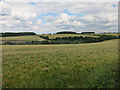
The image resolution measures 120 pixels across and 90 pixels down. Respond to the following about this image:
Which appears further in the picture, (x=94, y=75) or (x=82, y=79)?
(x=94, y=75)

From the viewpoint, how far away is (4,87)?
612 cm

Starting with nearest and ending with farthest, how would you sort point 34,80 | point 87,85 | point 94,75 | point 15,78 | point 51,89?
point 51,89 → point 87,85 → point 34,80 → point 15,78 → point 94,75

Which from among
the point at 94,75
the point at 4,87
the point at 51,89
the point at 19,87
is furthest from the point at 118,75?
the point at 4,87

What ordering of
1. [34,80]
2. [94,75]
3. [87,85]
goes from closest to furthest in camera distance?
1. [87,85]
2. [34,80]
3. [94,75]

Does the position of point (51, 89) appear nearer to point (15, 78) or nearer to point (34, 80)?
point (34, 80)

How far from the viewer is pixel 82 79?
6.75 meters

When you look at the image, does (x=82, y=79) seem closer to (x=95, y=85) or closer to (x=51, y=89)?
(x=95, y=85)

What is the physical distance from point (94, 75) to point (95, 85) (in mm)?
1228

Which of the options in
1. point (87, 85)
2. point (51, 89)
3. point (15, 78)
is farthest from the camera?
point (15, 78)

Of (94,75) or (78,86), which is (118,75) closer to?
(94,75)

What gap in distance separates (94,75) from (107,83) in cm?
94

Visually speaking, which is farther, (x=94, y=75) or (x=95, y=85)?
(x=94, y=75)

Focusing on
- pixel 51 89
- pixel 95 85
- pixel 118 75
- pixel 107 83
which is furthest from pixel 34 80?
pixel 118 75

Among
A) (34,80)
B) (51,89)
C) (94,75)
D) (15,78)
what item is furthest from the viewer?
(94,75)
